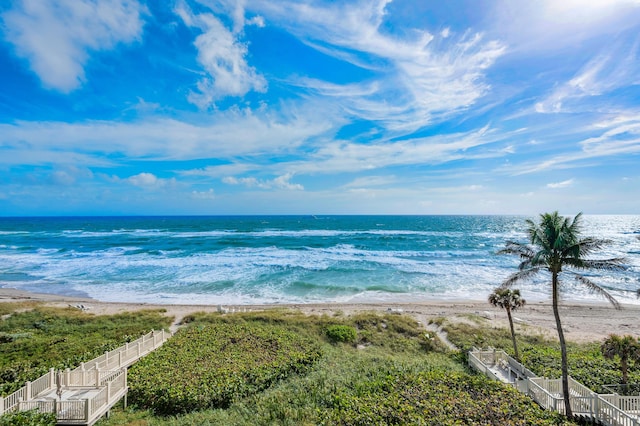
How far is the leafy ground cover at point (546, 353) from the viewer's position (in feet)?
44.9

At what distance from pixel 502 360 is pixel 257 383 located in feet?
40.0

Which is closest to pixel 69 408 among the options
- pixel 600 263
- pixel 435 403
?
pixel 435 403

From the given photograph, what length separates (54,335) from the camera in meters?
19.0

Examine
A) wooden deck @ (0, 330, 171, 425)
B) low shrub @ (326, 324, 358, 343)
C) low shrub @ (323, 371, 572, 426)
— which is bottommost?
low shrub @ (326, 324, 358, 343)

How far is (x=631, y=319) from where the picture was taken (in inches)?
1025

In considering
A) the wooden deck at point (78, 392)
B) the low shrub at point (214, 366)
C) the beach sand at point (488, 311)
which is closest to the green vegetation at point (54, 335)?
the wooden deck at point (78, 392)

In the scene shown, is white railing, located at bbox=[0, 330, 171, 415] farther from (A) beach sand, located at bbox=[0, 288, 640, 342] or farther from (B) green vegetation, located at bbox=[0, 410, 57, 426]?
(A) beach sand, located at bbox=[0, 288, 640, 342]

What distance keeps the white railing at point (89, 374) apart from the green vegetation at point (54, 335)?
4.50 ft

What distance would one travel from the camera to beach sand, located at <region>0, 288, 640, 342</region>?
2328 cm

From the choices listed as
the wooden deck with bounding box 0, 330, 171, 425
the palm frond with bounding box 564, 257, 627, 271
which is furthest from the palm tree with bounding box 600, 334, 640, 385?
the wooden deck with bounding box 0, 330, 171, 425

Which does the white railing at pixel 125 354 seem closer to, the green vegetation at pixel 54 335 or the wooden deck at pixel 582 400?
the green vegetation at pixel 54 335

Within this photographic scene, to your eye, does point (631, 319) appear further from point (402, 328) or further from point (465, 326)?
point (402, 328)

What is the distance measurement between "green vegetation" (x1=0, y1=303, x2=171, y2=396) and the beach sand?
2497 millimetres

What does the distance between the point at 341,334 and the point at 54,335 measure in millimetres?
17670
